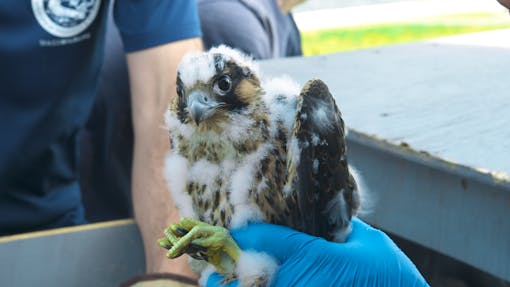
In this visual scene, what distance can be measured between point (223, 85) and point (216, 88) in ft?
0.04

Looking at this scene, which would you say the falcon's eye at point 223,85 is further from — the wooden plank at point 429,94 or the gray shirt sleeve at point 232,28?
the gray shirt sleeve at point 232,28

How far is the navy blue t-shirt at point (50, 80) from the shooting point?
7.14 feet

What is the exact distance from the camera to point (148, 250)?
2.13 meters

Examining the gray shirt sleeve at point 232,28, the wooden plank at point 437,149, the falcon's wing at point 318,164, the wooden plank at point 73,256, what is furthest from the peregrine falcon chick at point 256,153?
the gray shirt sleeve at point 232,28

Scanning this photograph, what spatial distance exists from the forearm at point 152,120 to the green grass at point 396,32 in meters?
3.56

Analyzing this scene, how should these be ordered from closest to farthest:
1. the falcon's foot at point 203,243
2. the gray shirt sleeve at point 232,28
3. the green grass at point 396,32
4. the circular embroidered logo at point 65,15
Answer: the falcon's foot at point 203,243, the circular embroidered logo at point 65,15, the gray shirt sleeve at point 232,28, the green grass at point 396,32

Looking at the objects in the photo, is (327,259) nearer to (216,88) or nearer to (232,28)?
(216,88)

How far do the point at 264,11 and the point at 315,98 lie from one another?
7.46 ft

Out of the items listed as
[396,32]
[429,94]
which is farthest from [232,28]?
[396,32]

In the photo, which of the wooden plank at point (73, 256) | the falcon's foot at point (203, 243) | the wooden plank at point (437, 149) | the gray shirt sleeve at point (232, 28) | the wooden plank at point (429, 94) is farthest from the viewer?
the gray shirt sleeve at point (232, 28)

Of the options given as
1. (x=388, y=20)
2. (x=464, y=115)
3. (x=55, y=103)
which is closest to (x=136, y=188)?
(x=55, y=103)

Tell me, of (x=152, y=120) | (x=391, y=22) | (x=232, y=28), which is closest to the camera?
(x=152, y=120)

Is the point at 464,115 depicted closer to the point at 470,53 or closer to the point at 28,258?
the point at 470,53

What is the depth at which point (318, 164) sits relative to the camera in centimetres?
112
